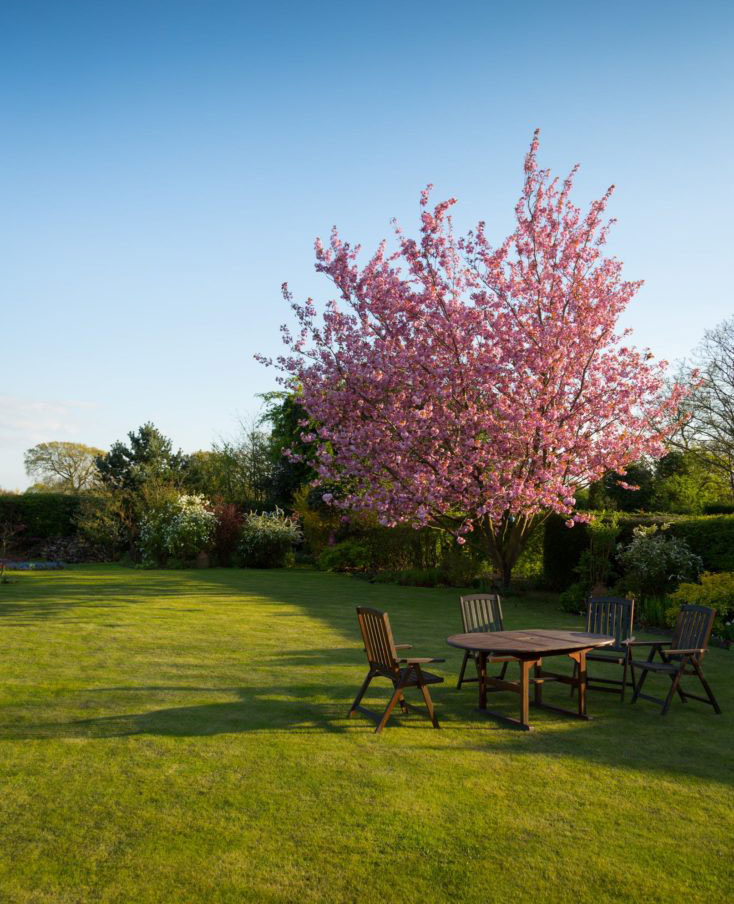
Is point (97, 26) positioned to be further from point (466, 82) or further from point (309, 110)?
point (466, 82)

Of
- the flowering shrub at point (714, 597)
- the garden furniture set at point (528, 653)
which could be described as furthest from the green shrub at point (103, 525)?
the garden furniture set at point (528, 653)

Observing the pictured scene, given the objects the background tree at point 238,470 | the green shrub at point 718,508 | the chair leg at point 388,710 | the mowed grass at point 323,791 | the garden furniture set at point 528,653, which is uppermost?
the background tree at point 238,470

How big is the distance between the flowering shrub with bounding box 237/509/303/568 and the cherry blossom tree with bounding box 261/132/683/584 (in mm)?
9586

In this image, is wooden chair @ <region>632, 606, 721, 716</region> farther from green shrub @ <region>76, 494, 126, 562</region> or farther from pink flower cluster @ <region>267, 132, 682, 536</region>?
green shrub @ <region>76, 494, 126, 562</region>

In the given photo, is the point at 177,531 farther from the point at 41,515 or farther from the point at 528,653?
the point at 528,653

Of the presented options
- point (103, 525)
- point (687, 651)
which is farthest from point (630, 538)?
point (103, 525)

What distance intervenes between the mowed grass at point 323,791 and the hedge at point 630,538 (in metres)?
5.00

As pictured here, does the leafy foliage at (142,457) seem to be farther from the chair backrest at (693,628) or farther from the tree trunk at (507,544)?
the chair backrest at (693,628)

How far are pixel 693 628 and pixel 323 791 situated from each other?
485cm

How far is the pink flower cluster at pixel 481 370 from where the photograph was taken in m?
15.5

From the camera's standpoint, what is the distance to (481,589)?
18.7 m

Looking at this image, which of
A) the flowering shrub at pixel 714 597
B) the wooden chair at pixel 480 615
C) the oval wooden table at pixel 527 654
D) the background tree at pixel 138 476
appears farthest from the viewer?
the background tree at pixel 138 476

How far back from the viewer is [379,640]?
21.8ft

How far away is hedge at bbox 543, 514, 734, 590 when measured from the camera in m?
13.8
